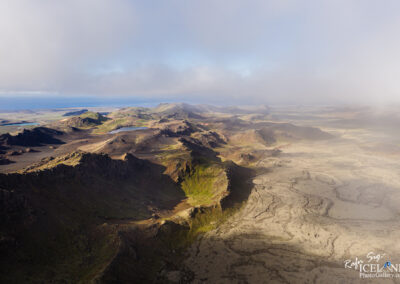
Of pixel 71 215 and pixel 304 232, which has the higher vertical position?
pixel 71 215

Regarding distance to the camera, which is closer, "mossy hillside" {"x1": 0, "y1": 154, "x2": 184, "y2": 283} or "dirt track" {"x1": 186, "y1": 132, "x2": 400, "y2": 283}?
"mossy hillside" {"x1": 0, "y1": 154, "x2": 184, "y2": 283}

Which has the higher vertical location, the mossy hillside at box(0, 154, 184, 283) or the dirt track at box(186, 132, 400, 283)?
the mossy hillside at box(0, 154, 184, 283)

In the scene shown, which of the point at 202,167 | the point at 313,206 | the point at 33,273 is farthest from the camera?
the point at 202,167

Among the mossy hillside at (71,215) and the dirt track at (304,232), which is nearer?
the mossy hillside at (71,215)

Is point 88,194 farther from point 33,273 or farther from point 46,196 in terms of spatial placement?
point 33,273

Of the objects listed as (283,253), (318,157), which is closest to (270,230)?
(283,253)

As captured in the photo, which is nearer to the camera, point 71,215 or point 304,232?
point 71,215

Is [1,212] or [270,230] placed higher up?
[1,212]

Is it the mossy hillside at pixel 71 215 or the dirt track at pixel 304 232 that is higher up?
the mossy hillside at pixel 71 215
